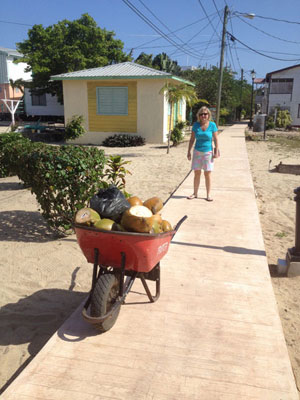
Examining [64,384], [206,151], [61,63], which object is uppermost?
[61,63]

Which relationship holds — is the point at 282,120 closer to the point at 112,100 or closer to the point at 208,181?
the point at 112,100

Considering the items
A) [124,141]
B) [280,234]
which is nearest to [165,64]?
[124,141]

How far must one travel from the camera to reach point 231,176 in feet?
29.6

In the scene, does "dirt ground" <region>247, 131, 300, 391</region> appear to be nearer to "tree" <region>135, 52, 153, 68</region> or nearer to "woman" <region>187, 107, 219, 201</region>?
"woman" <region>187, 107, 219, 201</region>

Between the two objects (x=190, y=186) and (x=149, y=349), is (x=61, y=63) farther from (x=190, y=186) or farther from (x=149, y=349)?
(x=149, y=349)

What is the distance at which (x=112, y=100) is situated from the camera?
18344mm

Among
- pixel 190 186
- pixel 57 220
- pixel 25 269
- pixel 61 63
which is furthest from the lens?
pixel 61 63

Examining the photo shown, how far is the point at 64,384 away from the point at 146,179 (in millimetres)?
7659

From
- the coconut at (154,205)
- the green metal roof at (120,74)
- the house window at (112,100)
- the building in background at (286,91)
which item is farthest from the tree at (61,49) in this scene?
the coconut at (154,205)

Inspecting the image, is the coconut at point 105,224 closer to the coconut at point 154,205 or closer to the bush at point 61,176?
the coconut at point 154,205

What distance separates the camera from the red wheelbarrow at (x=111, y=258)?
2557mm

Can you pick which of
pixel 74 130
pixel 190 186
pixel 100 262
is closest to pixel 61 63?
pixel 74 130

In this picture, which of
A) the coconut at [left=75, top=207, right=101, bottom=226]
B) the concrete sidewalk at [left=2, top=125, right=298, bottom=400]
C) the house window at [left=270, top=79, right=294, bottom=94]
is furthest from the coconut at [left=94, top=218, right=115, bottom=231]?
the house window at [left=270, top=79, right=294, bottom=94]

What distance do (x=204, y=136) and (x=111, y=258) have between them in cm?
380
